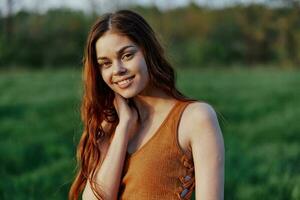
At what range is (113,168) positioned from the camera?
200 centimetres

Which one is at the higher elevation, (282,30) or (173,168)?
(173,168)

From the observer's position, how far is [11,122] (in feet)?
23.5

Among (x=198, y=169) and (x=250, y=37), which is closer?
(x=198, y=169)

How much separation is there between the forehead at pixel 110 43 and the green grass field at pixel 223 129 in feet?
1.48

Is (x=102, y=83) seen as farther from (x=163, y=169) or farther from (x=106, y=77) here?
(x=163, y=169)

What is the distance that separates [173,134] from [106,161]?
243mm

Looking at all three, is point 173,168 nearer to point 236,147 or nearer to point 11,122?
point 236,147

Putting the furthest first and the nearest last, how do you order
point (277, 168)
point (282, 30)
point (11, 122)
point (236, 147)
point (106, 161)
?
point (282, 30) < point (11, 122) < point (236, 147) < point (277, 168) < point (106, 161)

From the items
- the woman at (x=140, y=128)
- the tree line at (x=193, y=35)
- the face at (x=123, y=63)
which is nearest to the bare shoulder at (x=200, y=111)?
the woman at (x=140, y=128)

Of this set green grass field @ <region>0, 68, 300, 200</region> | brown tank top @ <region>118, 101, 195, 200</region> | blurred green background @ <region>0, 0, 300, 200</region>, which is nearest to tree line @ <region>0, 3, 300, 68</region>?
blurred green background @ <region>0, 0, 300, 200</region>

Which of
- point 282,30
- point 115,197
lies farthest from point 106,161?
point 282,30

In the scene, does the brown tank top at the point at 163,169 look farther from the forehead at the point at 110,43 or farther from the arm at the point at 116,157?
the forehead at the point at 110,43

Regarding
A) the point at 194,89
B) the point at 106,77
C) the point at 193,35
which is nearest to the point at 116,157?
the point at 106,77

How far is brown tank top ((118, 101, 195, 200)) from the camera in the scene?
1.92m
